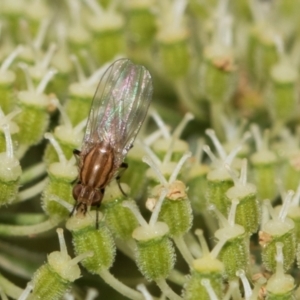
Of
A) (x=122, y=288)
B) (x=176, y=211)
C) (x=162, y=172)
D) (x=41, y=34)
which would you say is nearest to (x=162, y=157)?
(x=162, y=172)

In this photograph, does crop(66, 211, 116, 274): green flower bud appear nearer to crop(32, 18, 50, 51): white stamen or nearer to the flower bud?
the flower bud

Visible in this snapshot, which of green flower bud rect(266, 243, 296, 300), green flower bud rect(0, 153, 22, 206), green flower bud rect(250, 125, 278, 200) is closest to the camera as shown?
green flower bud rect(266, 243, 296, 300)

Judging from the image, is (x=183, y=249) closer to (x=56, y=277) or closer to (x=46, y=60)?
(x=56, y=277)

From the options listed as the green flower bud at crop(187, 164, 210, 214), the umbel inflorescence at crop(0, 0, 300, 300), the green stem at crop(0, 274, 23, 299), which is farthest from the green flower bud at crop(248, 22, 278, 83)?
the green stem at crop(0, 274, 23, 299)

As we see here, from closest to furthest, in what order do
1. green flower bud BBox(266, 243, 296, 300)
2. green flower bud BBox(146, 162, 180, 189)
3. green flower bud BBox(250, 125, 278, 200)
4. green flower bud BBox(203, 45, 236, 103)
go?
green flower bud BBox(266, 243, 296, 300) → green flower bud BBox(146, 162, 180, 189) → green flower bud BBox(250, 125, 278, 200) → green flower bud BBox(203, 45, 236, 103)

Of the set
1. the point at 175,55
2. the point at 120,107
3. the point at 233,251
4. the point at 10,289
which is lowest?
the point at 10,289

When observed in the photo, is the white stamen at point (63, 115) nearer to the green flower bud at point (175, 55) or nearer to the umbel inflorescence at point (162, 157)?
the umbel inflorescence at point (162, 157)
